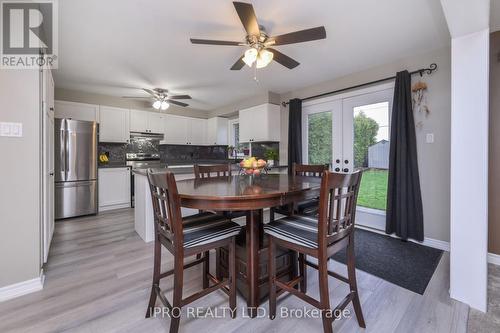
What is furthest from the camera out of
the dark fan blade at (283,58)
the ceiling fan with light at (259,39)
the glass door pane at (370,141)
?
the glass door pane at (370,141)

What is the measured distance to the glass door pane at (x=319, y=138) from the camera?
366cm

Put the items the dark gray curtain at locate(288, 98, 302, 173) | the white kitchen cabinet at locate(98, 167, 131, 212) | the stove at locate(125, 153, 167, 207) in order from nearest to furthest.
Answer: the dark gray curtain at locate(288, 98, 302, 173) < the white kitchen cabinet at locate(98, 167, 131, 212) < the stove at locate(125, 153, 167, 207)

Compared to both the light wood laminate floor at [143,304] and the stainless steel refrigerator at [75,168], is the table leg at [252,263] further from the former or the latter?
the stainless steel refrigerator at [75,168]

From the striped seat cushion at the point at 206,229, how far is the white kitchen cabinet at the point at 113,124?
148 inches

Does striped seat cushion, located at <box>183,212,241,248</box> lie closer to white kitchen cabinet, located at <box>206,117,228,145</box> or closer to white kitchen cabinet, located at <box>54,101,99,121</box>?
white kitchen cabinet, located at <box>54,101,99,121</box>

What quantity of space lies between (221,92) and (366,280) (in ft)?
12.3

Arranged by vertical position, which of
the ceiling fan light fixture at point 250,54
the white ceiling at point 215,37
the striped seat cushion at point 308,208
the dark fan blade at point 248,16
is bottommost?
the striped seat cushion at point 308,208

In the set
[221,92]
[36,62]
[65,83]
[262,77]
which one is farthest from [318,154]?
[65,83]

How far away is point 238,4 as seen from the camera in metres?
1.42

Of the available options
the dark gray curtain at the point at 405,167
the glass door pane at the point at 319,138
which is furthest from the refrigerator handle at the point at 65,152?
the dark gray curtain at the point at 405,167

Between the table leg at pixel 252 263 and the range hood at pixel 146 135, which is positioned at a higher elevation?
the range hood at pixel 146 135

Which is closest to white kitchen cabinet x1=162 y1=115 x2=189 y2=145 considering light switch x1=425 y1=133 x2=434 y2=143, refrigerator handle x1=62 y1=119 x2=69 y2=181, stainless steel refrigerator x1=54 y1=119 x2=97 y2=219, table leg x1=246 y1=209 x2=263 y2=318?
stainless steel refrigerator x1=54 y1=119 x2=97 y2=219

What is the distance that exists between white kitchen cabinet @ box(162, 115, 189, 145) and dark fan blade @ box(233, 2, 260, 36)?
3924mm

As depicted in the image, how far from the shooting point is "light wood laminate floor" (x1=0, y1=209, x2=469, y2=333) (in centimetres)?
140
